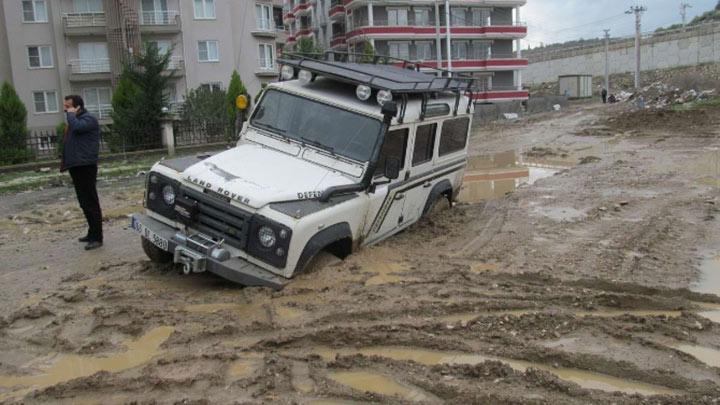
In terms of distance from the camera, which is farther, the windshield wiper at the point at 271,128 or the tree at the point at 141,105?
the tree at the point at 141,105

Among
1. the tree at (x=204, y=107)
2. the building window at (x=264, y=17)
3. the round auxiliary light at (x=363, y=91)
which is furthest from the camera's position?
the building window at (x=264, y=17)

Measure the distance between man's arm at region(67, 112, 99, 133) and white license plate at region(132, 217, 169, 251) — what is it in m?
1.89

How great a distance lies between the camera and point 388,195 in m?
7.11

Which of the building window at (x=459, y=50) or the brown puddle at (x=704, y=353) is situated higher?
the building window at (x=459, y=50)

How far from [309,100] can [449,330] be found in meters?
3.35

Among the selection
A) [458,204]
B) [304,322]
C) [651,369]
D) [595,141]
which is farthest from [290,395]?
[595,141]

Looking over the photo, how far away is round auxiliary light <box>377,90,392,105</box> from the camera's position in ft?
22.7

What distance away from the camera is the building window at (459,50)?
193 ft

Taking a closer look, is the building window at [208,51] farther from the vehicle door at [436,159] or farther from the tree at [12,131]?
the vehicle door at [436,159]

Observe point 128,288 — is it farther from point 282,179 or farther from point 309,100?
point 309,100

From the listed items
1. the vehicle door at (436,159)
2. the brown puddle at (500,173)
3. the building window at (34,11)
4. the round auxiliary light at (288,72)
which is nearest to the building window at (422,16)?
the building window at (34,11)

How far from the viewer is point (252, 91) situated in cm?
4244

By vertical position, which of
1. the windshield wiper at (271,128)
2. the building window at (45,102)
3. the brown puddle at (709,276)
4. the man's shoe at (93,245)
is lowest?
the brown puddle at (709,276)

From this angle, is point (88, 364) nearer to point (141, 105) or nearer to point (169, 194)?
point (169, 194)
